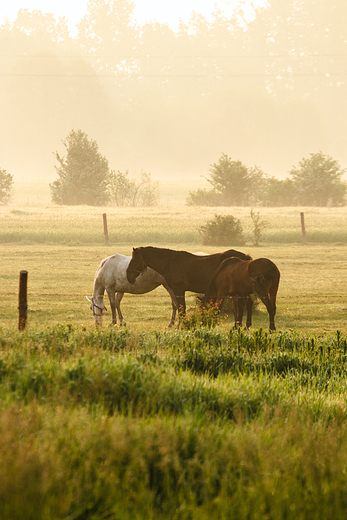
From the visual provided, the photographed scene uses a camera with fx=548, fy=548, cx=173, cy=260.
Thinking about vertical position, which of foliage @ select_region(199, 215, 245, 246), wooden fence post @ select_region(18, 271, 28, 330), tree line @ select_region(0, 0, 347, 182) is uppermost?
tree line @ select_region(0, 0, 347, 182)

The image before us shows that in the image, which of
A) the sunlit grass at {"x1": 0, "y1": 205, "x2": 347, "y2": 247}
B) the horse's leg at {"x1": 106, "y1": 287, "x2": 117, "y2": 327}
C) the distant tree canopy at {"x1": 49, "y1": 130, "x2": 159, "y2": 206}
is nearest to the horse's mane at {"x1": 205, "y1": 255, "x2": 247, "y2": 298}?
the horse's leg at {"x1": 106, "y1": 287, "x2": 117, "y2": 327}

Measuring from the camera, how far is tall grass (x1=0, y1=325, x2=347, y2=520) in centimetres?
400

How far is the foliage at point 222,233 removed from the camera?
3562 centimetres

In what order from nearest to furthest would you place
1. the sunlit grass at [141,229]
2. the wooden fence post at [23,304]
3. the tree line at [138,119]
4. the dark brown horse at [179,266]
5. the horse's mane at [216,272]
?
the wooden fence post at [23,304] < the horse's mane at [216,272] < the dark brown horse at [179,266] < the sunlit grass at [141,229] < the tree line at [138,119]

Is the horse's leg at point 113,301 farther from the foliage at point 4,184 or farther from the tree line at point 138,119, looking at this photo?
the tree line at point 138,119

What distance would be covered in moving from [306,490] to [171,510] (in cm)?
114

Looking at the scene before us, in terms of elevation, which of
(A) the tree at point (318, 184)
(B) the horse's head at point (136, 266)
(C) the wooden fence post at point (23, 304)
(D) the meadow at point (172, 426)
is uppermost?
(A) the tree at point (318, 184)

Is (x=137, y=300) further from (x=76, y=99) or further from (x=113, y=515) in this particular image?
(x=76, y=99)

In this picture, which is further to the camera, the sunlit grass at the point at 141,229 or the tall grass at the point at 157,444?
the sunlit grass at the point at 141,229

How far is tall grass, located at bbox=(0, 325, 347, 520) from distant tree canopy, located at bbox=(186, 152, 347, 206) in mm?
64487

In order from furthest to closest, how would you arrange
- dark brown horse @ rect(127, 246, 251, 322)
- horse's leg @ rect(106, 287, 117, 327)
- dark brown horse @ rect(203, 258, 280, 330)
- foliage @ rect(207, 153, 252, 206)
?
foliage @ rect(207, 153, 252, 206) < horse's leg @ rect(106, 287, 117, 327) < dark brown horse @ rect(127, 246, 251, 322) < dark brown horse @ rect(203, 258, 280, 330)

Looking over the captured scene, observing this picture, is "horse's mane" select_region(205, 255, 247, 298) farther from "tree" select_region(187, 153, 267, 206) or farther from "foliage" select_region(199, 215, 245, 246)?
"tree" select_region(187, 153, 267, 206)

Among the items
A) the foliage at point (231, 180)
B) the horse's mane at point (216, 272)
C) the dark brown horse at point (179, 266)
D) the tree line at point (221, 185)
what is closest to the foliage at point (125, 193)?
the tree line at point (221, 185)

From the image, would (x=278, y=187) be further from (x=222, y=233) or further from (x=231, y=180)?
(x=222, y=233)
